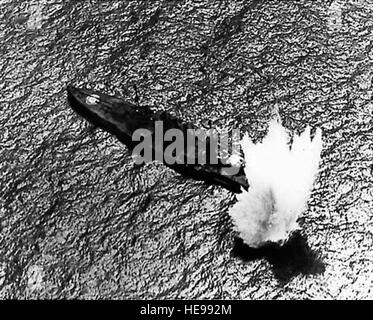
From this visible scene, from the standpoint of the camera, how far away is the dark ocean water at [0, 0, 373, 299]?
41562 millimetres

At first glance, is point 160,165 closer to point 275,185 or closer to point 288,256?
point 275,185

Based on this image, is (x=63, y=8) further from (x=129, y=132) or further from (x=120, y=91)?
(x=129, y=132)

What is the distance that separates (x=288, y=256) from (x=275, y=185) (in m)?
5.56

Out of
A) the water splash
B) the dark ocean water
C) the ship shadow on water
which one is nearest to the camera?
the ship shadow on water

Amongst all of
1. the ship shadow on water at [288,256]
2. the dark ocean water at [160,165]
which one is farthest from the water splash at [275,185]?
the dark ocean water at [160,165]

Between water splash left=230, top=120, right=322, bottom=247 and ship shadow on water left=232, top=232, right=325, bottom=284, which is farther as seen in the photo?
water splash left=230, top=120, right=322, bottom=247

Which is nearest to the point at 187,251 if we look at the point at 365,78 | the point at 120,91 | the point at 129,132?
the point at 129,132

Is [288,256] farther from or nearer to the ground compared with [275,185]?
nearer to the ground

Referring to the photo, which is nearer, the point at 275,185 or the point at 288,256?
the point at 288,256

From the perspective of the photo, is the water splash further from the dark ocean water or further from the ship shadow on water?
the dark ocean water

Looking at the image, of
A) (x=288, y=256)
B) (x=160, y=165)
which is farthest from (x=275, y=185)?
(x=160, y=165)

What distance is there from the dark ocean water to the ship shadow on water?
0.09 m

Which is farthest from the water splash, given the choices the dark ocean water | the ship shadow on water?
the dark ocean water

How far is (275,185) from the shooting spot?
4456 centimetres
